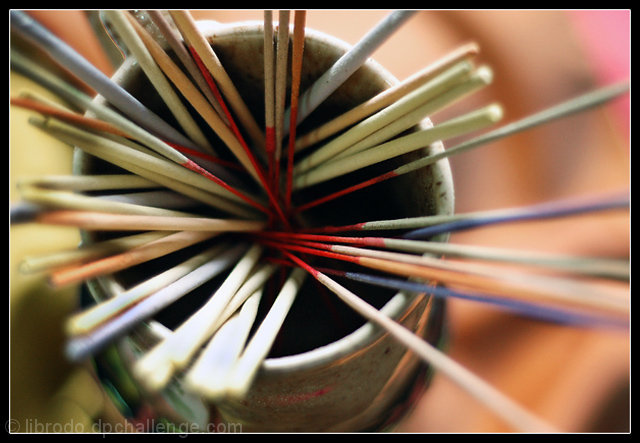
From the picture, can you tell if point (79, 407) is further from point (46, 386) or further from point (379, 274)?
point (379, 274)

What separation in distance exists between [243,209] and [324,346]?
0.30 ft

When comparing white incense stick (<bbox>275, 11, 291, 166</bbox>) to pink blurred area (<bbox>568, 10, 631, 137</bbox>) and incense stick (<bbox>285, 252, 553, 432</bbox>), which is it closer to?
incense stick (<bbox>285, 252, 553, 432</bbox>)

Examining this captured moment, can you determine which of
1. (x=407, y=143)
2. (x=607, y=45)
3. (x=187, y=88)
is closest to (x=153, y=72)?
(x=187, y=88)

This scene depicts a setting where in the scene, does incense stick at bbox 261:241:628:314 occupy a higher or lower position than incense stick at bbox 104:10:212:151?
lower

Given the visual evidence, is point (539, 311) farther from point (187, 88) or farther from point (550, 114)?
point (187, 88)

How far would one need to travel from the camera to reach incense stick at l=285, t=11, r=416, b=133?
0.21 meters

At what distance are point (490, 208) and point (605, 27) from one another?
0.53 ft

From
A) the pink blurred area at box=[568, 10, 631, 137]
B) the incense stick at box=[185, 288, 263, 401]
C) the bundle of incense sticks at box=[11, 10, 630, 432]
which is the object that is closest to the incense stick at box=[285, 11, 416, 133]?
the bundle of incense sticks at box=[11, 10, 630, 432]

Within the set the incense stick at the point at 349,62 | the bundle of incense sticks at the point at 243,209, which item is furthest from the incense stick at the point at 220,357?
the incense stick at the point at 349,62

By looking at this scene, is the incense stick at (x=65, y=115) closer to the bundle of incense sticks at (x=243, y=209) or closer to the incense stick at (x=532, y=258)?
the bundle of incense sticks at (x=243, y=209)

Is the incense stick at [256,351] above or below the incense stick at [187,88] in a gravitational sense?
below

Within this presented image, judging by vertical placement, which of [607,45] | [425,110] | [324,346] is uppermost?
[607,45]

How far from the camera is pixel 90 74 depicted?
8.3 inches

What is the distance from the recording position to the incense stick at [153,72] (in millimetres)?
212
